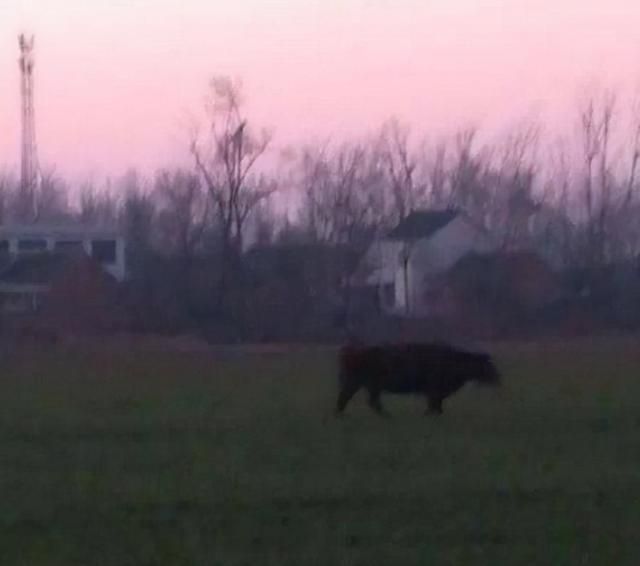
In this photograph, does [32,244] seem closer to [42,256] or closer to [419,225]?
[42,256]

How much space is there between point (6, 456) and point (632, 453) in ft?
22.4

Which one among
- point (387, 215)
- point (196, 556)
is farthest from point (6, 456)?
point (387, 215)

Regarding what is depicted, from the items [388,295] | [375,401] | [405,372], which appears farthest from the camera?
[388,295]

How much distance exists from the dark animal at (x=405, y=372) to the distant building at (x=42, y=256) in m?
48.7

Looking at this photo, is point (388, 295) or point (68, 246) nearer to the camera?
point (388, 295)

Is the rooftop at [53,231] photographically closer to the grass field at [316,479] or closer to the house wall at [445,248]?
the house wall at [445,248]

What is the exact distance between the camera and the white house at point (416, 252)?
265 ft

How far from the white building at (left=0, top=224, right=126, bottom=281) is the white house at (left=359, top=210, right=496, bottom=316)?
14.8m

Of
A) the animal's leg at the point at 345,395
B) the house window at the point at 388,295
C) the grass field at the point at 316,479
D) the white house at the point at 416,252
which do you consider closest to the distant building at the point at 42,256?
the white house at the point at 416,252

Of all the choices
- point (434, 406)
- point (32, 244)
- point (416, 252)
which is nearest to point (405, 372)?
point (434, 406)

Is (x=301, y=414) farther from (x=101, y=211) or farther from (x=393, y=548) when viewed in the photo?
(x=101, y=211)

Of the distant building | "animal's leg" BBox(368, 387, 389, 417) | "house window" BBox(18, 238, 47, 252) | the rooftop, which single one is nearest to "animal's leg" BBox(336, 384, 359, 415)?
"animal's leg" BBox(368, 387, 389, 417)

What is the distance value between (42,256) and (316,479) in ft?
247

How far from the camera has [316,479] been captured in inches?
615
